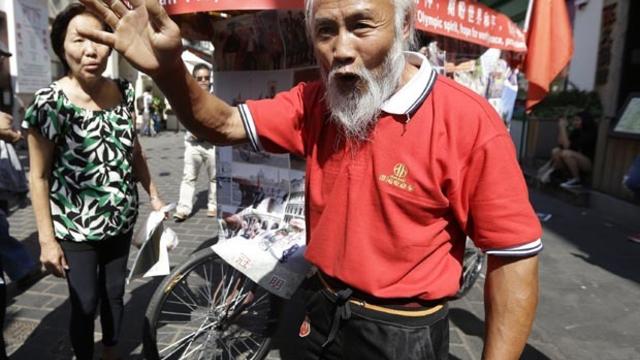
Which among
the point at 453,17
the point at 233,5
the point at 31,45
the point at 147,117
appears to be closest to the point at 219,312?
the point at 233,5

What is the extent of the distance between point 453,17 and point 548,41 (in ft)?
3.90

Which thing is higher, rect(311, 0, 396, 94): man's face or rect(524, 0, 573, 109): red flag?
rect(524, 0, 573, 109): red flag

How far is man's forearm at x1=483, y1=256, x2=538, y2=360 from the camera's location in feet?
4.25

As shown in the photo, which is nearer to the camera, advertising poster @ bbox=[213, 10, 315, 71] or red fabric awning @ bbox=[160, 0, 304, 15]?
red fabric awning @ bbox=[160, 0, 304, 15]

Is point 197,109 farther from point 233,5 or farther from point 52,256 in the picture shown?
point 52,256

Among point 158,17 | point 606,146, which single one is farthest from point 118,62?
point 158,17

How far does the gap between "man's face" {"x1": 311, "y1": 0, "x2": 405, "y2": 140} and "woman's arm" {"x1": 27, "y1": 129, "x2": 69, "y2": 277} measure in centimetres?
148

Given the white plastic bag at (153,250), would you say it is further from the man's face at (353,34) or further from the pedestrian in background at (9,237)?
the man's face at (353,34)

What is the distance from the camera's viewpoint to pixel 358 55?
1351 mm

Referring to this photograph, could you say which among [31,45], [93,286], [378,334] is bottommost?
[93,286]

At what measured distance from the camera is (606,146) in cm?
810

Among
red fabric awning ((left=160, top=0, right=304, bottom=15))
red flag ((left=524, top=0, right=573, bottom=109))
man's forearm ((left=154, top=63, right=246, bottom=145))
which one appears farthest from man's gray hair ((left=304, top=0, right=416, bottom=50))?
red flag ((left=524, top=0, right=573, bottom=109))

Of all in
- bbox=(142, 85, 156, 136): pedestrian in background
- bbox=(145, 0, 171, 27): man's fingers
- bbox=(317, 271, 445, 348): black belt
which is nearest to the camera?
bbox=(145, 0, 171, 27): man's fingers

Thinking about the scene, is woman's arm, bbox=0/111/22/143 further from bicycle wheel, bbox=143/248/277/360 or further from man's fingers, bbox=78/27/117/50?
man's fingers, bbox=78/27/117/50
